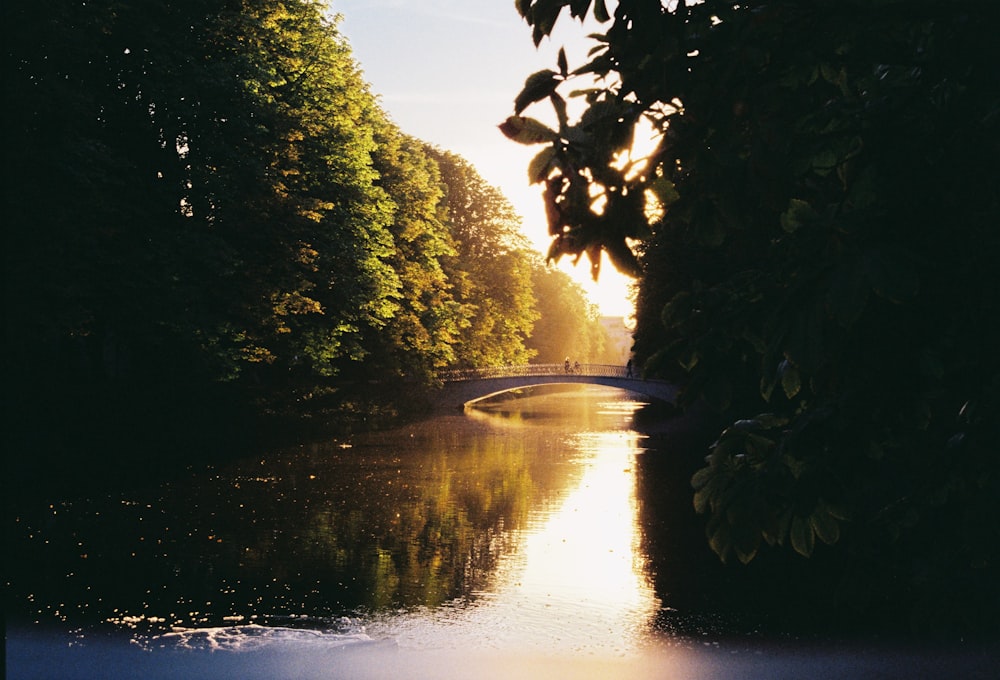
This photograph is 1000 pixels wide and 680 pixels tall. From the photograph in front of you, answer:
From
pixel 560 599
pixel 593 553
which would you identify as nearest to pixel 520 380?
pixel 593 553

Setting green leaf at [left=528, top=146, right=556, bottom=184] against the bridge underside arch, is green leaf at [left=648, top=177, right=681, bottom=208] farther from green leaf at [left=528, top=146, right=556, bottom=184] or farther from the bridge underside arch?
the bridge underside arch

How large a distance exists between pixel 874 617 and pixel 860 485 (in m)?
11.3

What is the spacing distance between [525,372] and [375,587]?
49116 mm

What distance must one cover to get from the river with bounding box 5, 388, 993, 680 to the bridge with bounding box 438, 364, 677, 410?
3095 centimetres

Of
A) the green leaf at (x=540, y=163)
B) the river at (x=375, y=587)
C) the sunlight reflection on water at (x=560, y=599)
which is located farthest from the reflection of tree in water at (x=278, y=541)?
the green leaf at (x=540, y=163)

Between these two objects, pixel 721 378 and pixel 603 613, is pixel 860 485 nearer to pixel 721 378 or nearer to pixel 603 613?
pixel 721 378

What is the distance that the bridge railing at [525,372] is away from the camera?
2350 inches

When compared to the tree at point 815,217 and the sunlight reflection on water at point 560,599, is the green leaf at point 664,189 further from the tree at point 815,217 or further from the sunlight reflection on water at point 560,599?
the sunlight reflection on water at point 560,599

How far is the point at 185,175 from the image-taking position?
100ft

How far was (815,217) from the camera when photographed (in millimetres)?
3734

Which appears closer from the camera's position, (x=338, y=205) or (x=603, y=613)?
(x=603, y=613)

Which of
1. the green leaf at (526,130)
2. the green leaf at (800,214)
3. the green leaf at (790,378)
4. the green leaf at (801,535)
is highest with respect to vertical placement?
the green leaf at (526,130)

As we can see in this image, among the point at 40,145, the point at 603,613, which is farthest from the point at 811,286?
the point at 40,145

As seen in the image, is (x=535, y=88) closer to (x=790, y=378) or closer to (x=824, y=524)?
(x=790, y=378)
